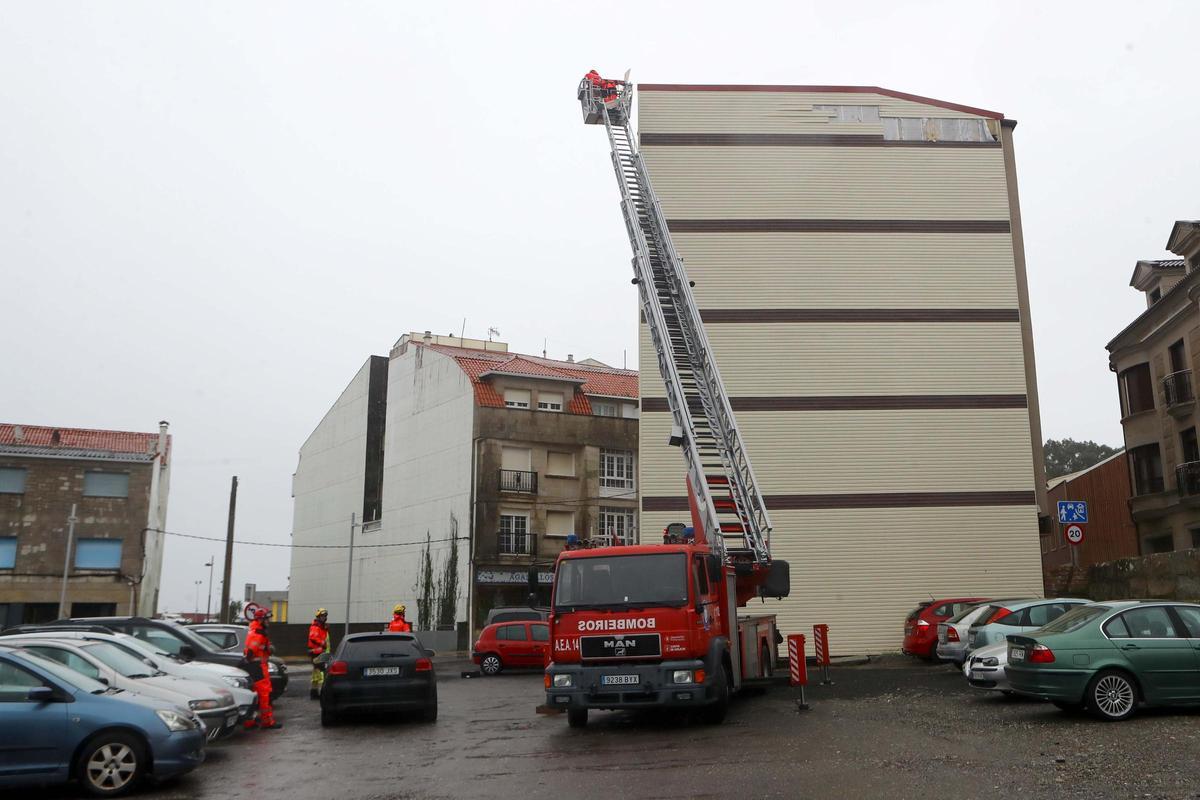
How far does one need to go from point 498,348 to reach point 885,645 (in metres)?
31.7

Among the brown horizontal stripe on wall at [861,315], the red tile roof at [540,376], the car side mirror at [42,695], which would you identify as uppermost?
the red tile roof at [540,376]

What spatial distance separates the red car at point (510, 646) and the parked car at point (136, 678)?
1427 cm

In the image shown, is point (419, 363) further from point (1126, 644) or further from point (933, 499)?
point (1126, 644)

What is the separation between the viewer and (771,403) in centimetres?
2862

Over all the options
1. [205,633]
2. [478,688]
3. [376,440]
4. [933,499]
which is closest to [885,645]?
[933,499]

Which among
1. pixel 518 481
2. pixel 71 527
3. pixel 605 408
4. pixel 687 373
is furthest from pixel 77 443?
pixel 687 373

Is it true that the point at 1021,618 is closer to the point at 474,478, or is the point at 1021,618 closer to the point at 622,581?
the point at 622,581

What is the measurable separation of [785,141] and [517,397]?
649 inches

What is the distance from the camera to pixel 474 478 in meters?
40.1

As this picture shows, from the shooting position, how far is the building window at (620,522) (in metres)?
41.7

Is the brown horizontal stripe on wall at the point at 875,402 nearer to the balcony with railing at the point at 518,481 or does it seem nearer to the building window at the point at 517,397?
the balcony with railing at the point at 518,481

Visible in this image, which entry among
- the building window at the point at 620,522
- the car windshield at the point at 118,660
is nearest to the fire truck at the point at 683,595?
the car windshield at the point at 118,660

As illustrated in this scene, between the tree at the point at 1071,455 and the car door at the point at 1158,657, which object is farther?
the tree at the point at 1071,455

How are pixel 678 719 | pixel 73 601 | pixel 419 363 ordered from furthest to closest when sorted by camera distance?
1. pixel 419 363
2. pixel 73 601
3. pixel 678 719
